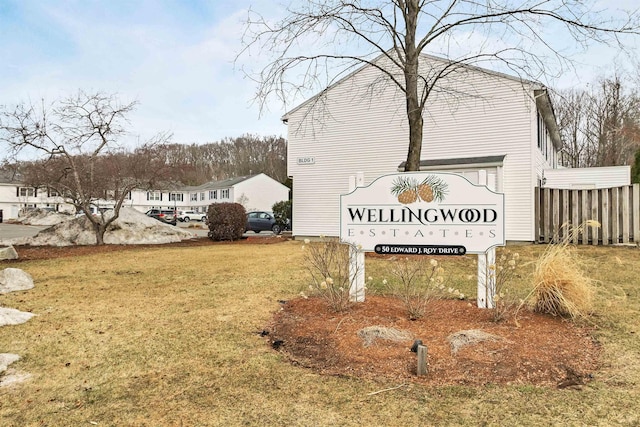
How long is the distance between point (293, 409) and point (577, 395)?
1.98 m

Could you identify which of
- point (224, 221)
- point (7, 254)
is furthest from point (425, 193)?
point (224, 221)

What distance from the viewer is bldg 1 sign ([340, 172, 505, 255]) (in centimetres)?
505

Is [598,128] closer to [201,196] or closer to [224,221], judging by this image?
[224,221]

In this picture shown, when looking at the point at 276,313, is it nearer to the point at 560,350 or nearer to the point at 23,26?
the point at 560,350

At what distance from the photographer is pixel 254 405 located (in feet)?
9.74

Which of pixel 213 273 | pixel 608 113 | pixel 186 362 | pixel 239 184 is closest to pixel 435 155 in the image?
pixel 213 273

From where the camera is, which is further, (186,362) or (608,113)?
(608,113)

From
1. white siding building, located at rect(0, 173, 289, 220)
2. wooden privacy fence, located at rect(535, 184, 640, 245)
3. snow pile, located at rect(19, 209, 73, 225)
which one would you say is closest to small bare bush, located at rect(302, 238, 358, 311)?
wooden privacy fence, located at rect(535, 184, 640, 245)

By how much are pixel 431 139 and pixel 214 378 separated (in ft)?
43.4

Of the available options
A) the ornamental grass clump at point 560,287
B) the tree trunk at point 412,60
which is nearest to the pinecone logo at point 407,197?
the ornamental grass clump at point 560,287

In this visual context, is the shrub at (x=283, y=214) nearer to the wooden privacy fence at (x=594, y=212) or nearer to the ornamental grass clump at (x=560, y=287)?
the wooden privacy fence at (x=594, y=212)

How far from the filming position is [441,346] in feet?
12.9

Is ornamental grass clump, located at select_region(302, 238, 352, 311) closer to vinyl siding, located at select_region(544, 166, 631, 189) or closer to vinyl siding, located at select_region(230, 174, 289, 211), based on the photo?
vinyl siding, located at select_region(544, 166, 631, 189)

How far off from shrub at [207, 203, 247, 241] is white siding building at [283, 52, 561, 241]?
239 cm
